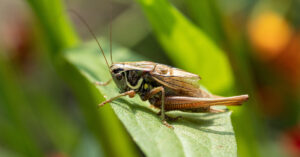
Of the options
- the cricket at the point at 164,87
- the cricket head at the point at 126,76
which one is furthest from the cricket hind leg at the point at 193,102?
the cricket head at the point at 126,76

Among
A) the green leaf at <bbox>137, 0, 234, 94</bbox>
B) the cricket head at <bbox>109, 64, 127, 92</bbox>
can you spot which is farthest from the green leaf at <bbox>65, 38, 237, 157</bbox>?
the green leaf at <bbox>137, 0, 234, 94</bbox>

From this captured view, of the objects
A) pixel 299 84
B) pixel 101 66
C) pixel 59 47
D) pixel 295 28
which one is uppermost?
pixel 59 47

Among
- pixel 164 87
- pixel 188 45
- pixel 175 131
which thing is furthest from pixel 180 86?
pixel 175 131

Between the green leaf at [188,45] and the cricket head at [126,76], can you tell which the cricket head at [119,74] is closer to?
the cricket head at [126,76]

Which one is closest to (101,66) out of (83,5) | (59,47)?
(59,47)

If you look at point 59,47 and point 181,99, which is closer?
point 181,99

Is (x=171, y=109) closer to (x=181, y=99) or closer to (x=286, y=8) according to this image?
(x=181, y=99)

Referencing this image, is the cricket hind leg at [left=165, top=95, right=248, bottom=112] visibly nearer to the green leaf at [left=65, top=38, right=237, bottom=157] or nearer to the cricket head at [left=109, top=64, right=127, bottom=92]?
the green leaf at [left=65, top=38, right=237, bottom=157]
